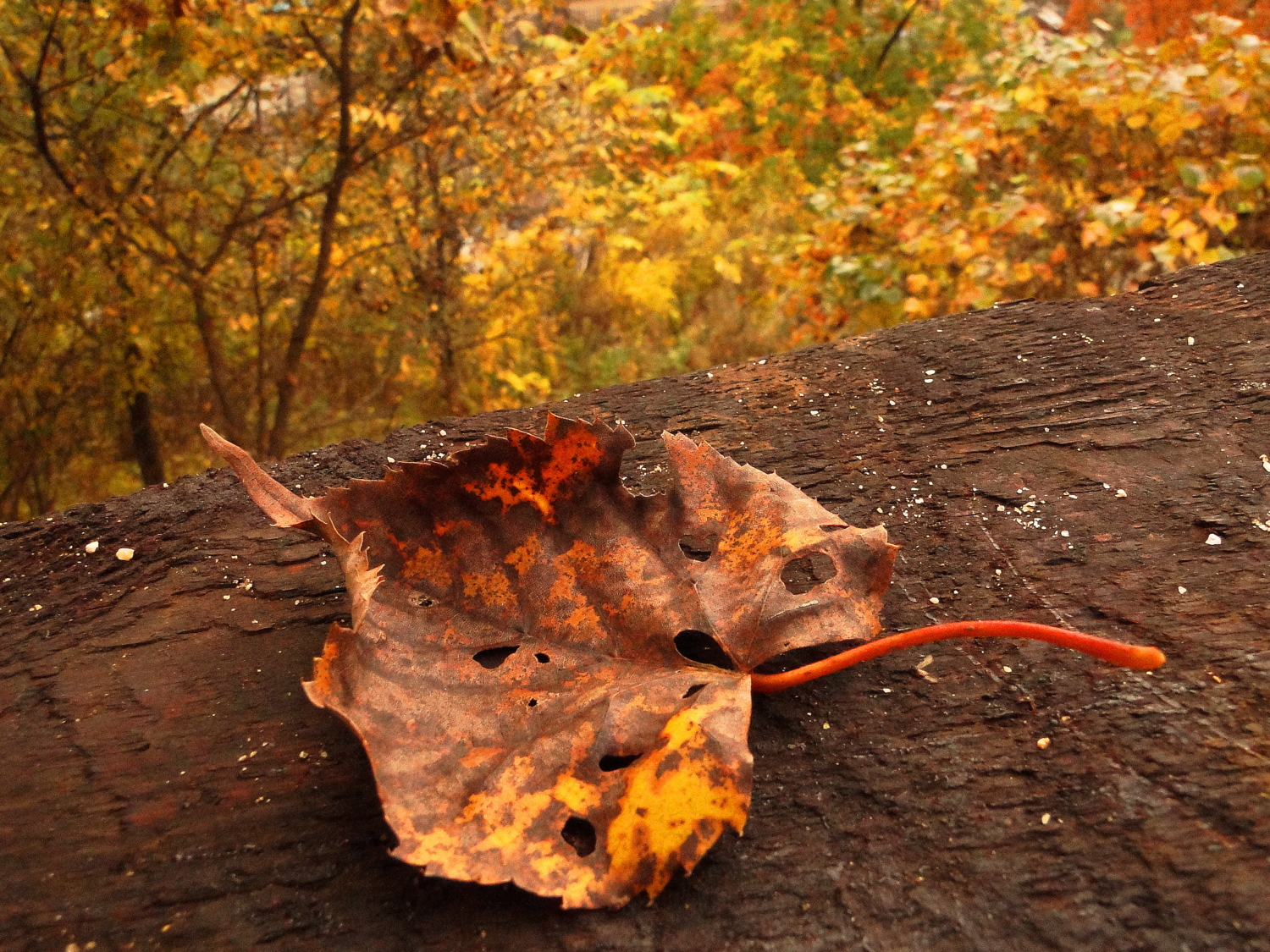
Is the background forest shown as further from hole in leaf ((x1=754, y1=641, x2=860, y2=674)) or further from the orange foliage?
hole in leaf ((x1=754, y1=641, x2=860, y2=674))

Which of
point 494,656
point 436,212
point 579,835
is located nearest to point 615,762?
point 579,835

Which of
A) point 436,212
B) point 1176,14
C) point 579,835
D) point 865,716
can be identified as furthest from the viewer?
point 1176,14

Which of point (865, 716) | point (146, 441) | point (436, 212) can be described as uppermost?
point (865, 716)

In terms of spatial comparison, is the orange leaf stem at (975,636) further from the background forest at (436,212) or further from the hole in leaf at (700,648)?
the background forest at (436,212)

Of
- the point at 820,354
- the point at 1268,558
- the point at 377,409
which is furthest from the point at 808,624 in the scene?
the point at 377,409

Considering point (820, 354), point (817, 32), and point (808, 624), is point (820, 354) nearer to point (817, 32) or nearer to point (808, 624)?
point (808, 624)

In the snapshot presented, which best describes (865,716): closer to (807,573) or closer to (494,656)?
(807,573)
